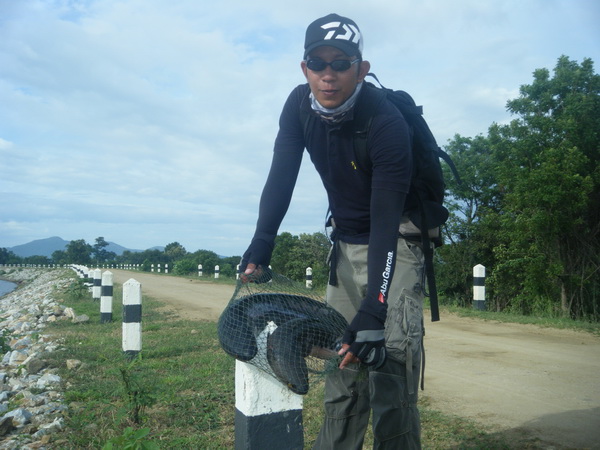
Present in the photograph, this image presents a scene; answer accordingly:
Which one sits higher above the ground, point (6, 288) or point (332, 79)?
point (332, 79)

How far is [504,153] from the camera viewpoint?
15656 mm

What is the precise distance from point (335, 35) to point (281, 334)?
3.88ft

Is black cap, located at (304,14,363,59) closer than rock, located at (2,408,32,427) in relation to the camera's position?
Yes

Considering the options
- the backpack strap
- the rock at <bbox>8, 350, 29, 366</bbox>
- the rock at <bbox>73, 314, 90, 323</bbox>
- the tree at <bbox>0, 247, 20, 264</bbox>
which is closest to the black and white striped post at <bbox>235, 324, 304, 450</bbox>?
the backpack strap

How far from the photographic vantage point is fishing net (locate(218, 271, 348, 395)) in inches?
76.8

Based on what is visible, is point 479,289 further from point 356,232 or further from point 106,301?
point 356,232

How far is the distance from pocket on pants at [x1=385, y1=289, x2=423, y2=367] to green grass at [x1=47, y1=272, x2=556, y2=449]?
35 centimetres

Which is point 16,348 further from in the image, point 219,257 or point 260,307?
point 219,257

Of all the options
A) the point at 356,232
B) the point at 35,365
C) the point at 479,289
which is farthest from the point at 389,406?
the point at 479,289

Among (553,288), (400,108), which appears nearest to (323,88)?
(400,108)

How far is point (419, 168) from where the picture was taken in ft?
7.73

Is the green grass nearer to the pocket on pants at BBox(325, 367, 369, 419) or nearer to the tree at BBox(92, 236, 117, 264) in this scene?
the pocket on pants at BBox(325, 367, 369, 419)

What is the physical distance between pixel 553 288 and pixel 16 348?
10079 millimetres

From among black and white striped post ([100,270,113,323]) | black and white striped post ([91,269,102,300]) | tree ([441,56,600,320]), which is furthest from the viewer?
black and white striped post ([91,269,102,300])
